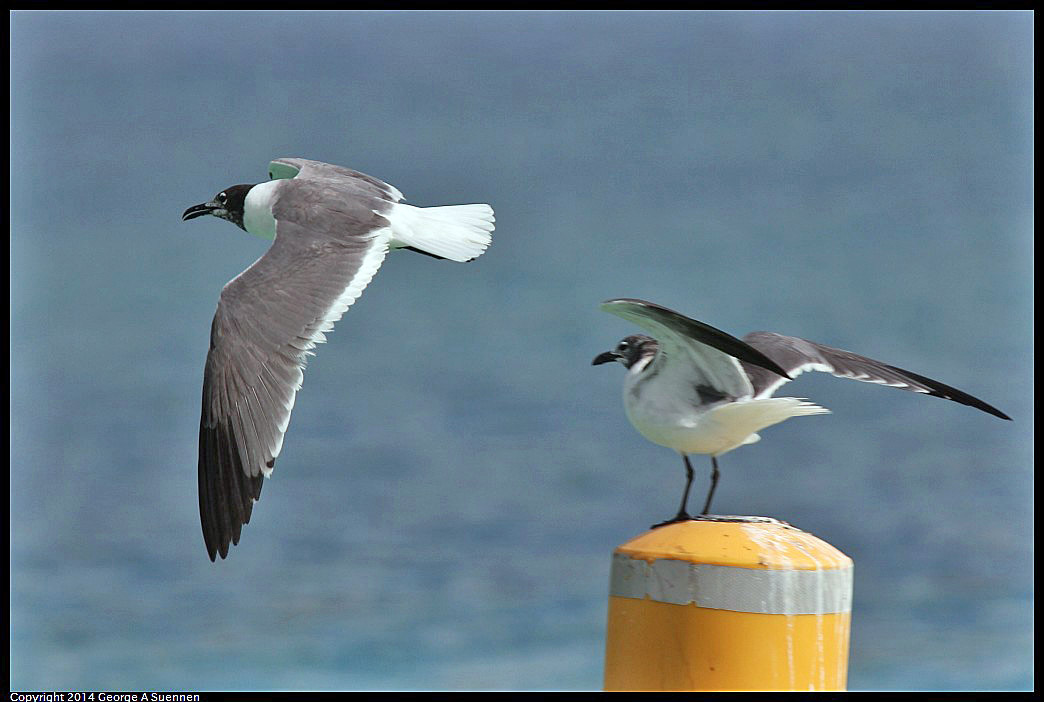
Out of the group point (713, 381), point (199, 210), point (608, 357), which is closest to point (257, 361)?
point (608, 357)

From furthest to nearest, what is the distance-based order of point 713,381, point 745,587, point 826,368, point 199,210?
1. point 199,210
2. point 826,368
3. point 713,381
4. point 745,587

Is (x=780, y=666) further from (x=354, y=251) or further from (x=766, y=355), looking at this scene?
(x=354, y=251)

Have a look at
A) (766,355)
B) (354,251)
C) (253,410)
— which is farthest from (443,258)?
(766,355)

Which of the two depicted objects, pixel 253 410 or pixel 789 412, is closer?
pixel 789 412

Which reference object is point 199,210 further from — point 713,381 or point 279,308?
point 713,381

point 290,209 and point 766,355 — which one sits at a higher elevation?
point 290,209

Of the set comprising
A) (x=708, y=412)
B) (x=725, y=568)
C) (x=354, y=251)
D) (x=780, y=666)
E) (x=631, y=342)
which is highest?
(x=354, y=251)

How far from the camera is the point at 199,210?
4094mm

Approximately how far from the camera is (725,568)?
176 centimetres

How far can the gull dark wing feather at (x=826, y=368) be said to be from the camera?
2.25m

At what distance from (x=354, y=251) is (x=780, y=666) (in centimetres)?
181

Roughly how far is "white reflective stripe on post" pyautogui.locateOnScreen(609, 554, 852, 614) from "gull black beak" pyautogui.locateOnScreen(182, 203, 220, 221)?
266 cm

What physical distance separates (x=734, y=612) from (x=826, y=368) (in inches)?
27.7

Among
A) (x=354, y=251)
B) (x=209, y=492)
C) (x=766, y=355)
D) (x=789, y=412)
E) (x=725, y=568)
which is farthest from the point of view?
(x=354, y=251)
